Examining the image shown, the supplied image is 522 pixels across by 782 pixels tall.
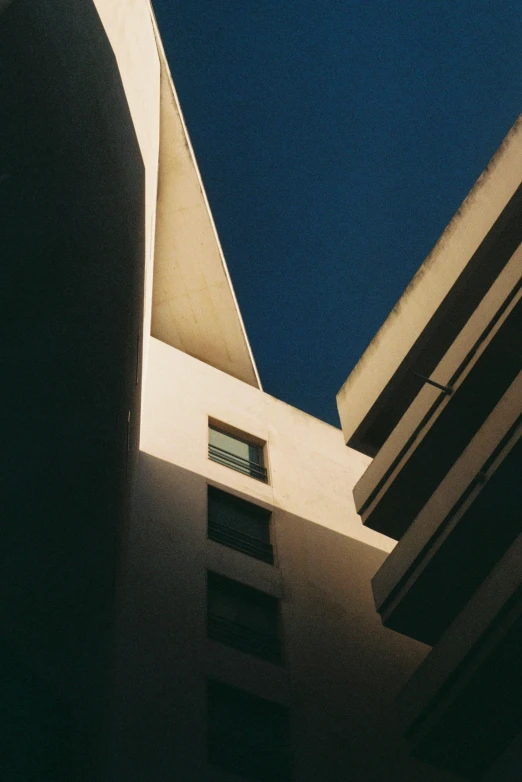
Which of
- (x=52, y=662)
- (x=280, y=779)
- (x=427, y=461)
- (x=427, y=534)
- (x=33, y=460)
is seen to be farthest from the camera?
(x=427, y=461)

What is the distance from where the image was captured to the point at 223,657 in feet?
44.2

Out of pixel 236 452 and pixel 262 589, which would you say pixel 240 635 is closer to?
pixel 262 589

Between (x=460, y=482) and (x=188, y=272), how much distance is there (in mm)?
15105

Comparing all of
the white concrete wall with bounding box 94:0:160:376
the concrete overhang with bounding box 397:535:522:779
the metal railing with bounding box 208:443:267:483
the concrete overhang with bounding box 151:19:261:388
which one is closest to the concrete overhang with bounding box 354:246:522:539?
the concrete overhang with bounding box 397:535:522:779

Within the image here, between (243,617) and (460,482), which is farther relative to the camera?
(243,617)

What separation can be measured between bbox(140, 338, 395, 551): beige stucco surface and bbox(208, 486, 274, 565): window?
36 centimetres

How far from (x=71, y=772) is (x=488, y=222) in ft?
38.6

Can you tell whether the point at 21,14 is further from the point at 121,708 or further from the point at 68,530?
the point at 121,708

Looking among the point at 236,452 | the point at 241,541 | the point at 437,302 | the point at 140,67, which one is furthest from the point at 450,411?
the point at 140,67

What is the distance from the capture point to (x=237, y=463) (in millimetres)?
18875

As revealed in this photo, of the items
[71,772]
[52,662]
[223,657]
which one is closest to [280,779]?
[223,657]

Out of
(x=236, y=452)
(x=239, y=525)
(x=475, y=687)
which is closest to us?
(x=475, y=687)

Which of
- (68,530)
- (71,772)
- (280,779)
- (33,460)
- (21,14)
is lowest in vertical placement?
(71,772)

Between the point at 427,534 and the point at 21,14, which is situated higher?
the point at 21,14
